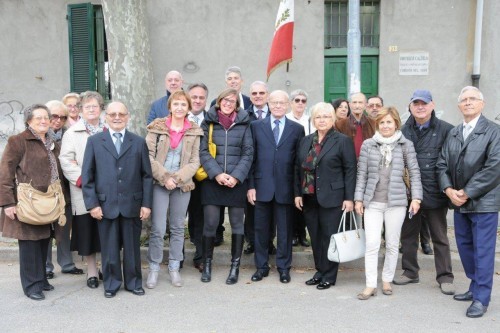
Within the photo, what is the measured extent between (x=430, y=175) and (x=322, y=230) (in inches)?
49.6

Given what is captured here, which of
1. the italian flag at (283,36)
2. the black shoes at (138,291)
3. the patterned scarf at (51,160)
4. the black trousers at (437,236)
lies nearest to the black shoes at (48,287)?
the black shoes at (138,291)

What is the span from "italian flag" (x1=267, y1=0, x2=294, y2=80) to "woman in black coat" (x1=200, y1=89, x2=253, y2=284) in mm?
3240

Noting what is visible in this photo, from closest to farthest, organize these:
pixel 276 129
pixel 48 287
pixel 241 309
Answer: pixel 241 309 → pixel 48 287 → pixel 276 129

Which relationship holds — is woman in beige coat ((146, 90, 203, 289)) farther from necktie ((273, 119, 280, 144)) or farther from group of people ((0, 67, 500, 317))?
necktie ((273, 119, 280, 144))

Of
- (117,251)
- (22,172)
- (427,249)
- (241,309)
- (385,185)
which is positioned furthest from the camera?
(427,249)

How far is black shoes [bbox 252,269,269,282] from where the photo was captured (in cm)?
553

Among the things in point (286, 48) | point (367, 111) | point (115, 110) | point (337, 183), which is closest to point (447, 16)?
point (286, 48)

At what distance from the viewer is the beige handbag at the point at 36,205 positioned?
4.73 m

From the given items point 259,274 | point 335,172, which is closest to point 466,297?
point 335,172

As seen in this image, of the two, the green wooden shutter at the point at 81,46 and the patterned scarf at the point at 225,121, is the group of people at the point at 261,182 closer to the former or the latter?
the patterned scarf at the point at 225,121

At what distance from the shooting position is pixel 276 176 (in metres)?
5.36

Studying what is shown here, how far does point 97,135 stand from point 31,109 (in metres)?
0.70

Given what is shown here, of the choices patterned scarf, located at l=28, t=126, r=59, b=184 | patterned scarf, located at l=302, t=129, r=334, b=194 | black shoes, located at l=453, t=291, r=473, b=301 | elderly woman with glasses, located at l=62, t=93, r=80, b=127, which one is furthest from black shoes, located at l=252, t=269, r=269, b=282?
elderly woman with glasses, located at l=62, t=93, r=80, b=127

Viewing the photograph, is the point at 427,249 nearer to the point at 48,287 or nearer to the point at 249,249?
the point at 249,249
